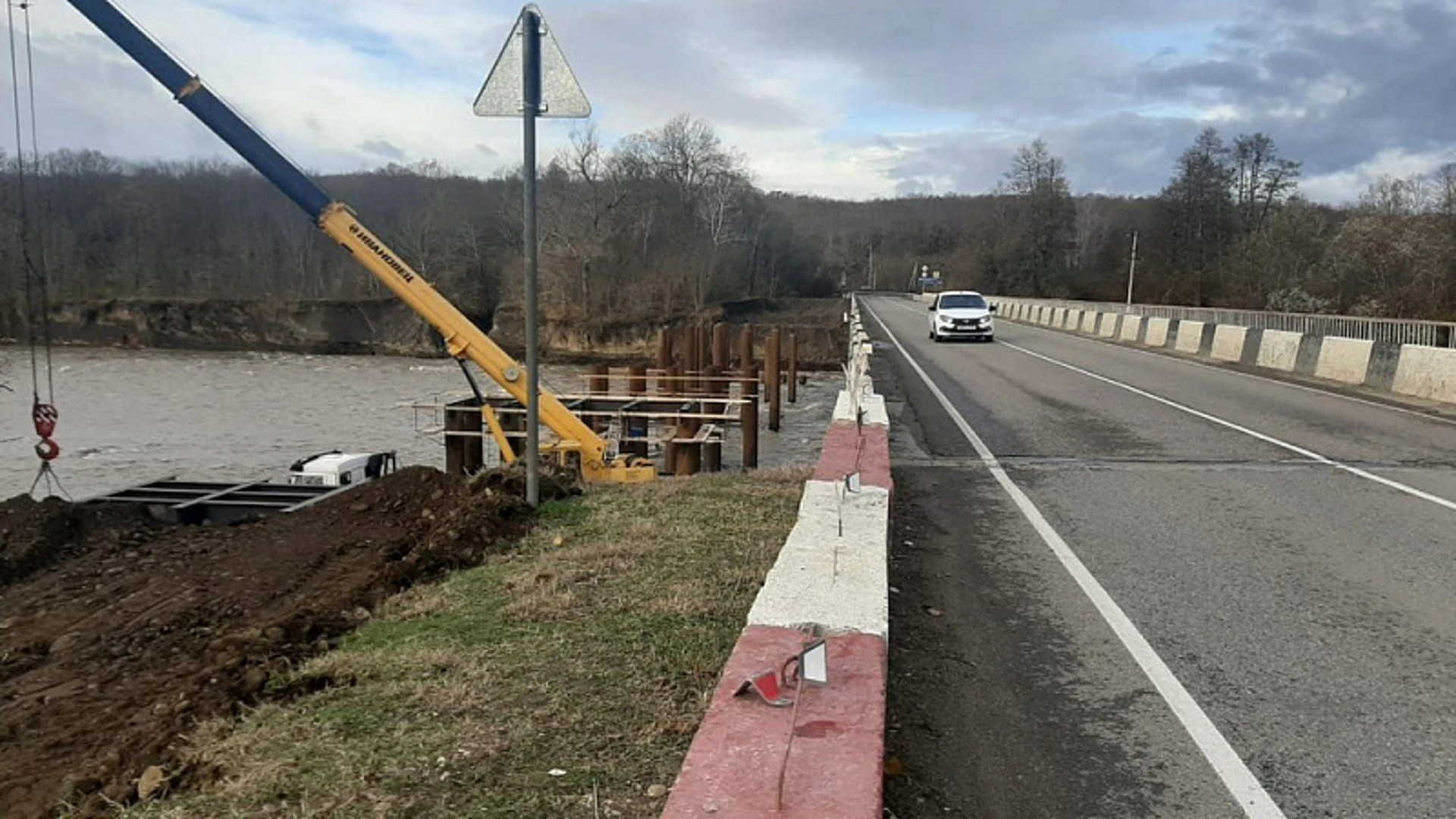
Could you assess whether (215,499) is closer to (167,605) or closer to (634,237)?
(167,605)

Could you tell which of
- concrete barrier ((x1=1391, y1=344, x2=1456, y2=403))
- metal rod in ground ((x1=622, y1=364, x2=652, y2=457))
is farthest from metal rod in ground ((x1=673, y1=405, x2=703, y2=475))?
concrete barrier ((x1=1391, y1=344, x2=1456, y2=403))

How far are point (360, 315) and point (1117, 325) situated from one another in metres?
69.4

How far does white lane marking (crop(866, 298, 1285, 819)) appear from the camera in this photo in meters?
3.62

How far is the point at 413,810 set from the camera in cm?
322

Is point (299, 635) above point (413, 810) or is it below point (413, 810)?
below

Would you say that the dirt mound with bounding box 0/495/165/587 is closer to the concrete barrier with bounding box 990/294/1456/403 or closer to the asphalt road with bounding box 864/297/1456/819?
the asphalt road with bounding box 864/297/1456/819

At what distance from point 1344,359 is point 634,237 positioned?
74.0m

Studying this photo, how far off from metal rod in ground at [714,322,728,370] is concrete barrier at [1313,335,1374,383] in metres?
13.1

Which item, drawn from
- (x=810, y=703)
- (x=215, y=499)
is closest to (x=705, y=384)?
(x=215, y=499)

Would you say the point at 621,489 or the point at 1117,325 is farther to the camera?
the point at 1117,325

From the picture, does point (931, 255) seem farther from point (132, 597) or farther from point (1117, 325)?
point (132, 597)

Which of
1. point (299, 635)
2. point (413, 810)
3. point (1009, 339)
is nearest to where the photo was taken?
point (413, 810)

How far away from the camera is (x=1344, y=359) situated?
63.3 ft

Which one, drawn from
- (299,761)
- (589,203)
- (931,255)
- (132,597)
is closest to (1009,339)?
(132,597)
